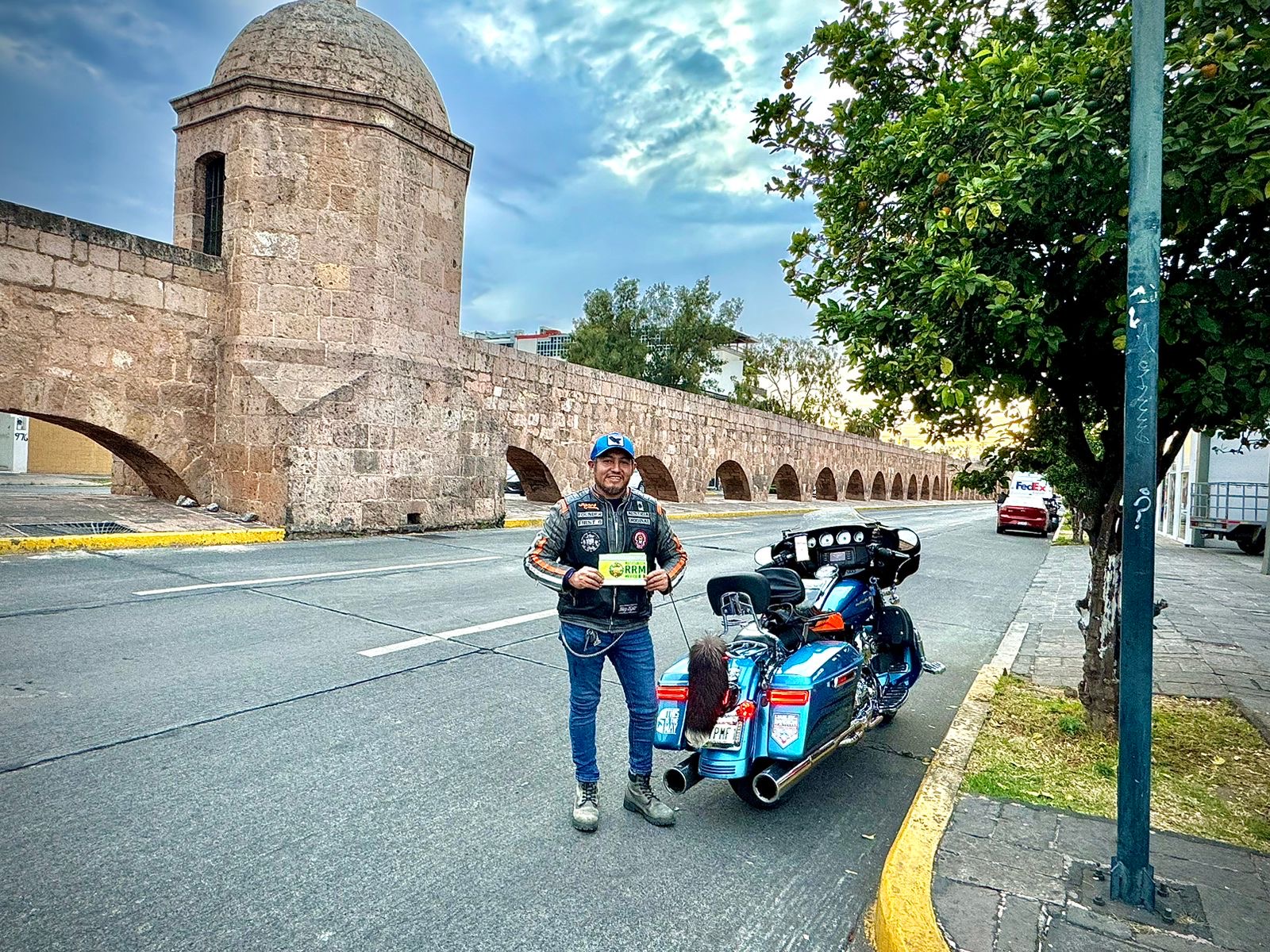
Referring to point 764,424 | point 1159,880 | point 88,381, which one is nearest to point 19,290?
point 88,381

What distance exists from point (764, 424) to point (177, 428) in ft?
81.5

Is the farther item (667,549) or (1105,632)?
(1105,632)

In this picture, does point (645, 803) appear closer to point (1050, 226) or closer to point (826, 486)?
point (1050, 226)

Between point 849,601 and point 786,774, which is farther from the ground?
point 849,601

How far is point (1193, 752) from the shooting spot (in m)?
4.29

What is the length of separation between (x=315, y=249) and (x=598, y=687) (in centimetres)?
1212

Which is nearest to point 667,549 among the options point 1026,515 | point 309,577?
point 309,577

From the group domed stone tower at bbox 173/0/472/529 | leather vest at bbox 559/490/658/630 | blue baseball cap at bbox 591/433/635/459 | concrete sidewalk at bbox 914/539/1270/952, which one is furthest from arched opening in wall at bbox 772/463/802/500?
blue baseball cap at bbox 591/433/635/459

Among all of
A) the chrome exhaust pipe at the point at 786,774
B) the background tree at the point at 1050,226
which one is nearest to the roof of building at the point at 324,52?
the background tree at the point at 1050,226

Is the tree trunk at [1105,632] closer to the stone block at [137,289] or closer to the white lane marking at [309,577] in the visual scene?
the white lane marking at [309,577]

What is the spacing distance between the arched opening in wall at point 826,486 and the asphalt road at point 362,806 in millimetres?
38228

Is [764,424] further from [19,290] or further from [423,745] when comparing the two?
[423,745]

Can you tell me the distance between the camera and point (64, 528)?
1080 centimetres

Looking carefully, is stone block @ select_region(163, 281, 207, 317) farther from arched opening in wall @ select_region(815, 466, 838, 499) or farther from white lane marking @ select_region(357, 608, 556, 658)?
arched opening in wall @ select_region(815, 466, 838, 499)
